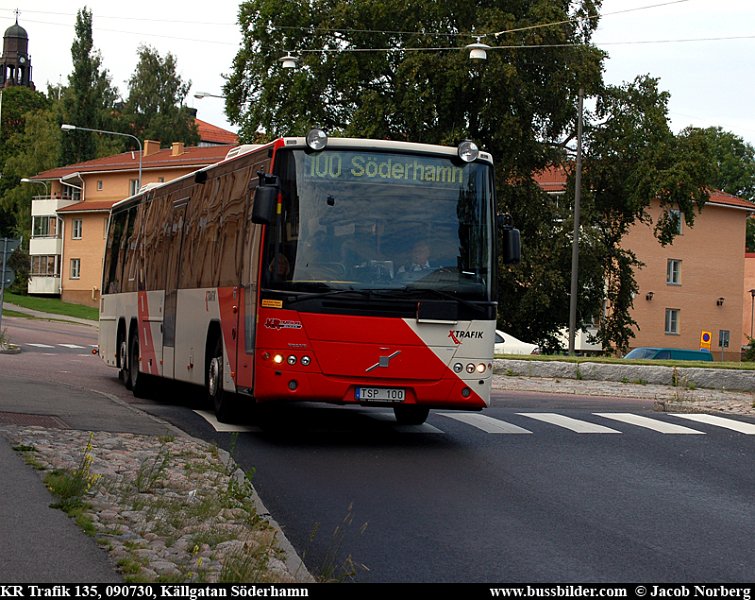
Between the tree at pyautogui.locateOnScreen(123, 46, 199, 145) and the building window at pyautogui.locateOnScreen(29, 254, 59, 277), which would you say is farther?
the tree at pyautogui.locateOnScreen(123, 46, 199, 145)

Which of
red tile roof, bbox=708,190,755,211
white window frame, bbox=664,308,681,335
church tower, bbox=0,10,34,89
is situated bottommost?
white window frame, bbox=664,308,681,335

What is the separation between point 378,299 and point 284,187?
153 centimetres

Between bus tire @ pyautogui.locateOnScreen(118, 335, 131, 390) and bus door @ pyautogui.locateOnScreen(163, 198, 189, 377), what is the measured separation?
326 centimetres

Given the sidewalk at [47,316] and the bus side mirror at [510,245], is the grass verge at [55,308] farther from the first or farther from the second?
the bus side mirror at [510,245]

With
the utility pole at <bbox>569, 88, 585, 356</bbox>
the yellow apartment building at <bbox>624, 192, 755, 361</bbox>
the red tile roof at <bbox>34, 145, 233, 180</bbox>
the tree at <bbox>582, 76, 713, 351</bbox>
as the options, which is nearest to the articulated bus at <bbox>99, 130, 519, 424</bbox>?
the utility pole at <bbox>569, 88, 585, 356</bbox>

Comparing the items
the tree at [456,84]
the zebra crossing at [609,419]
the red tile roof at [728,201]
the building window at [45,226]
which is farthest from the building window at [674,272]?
the zebra crossing at [609,419]

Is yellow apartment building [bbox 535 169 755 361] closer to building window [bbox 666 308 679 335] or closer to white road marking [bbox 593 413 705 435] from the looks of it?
building window [bbox 666 308 679 335]

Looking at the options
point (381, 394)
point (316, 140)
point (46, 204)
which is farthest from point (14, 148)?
point (381, 394)

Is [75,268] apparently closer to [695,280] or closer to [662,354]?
[695,280]

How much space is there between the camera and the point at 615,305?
4856cm

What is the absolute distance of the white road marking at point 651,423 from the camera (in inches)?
645

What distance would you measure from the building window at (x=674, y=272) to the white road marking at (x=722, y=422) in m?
60.0

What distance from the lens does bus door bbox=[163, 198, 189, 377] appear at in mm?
18719

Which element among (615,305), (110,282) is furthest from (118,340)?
(615,305)
